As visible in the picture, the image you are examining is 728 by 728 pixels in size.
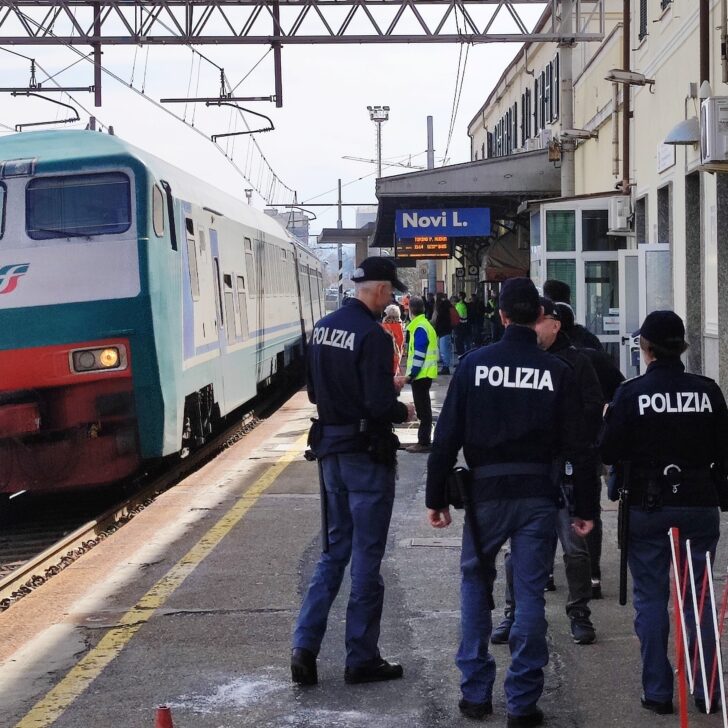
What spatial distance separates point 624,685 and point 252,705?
5.05ft

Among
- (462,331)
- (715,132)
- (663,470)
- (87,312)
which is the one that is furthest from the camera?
(462,331)

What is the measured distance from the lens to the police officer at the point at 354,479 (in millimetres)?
5770

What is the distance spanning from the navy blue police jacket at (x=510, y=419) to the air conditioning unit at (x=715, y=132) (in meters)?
7.09

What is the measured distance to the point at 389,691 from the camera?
18.6 ft

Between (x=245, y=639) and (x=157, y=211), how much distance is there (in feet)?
16.9

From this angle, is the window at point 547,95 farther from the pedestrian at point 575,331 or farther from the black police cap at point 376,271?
the black police cap at point 376,271

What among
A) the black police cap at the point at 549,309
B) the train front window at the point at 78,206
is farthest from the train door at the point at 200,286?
the black police cap at the point at 549,309

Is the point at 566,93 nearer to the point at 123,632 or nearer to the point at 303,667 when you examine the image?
the point at 123,632

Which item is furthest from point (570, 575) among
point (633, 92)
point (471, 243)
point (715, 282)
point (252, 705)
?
point (471, 243)

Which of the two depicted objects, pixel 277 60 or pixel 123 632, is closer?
pixel 123 632

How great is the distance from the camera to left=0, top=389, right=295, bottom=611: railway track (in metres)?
8.46

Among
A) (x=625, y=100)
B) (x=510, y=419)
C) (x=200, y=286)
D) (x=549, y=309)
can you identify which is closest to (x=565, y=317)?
(x=549, y=309)

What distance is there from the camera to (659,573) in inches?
213

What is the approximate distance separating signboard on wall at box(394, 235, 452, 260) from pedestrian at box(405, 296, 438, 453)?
14885mm
